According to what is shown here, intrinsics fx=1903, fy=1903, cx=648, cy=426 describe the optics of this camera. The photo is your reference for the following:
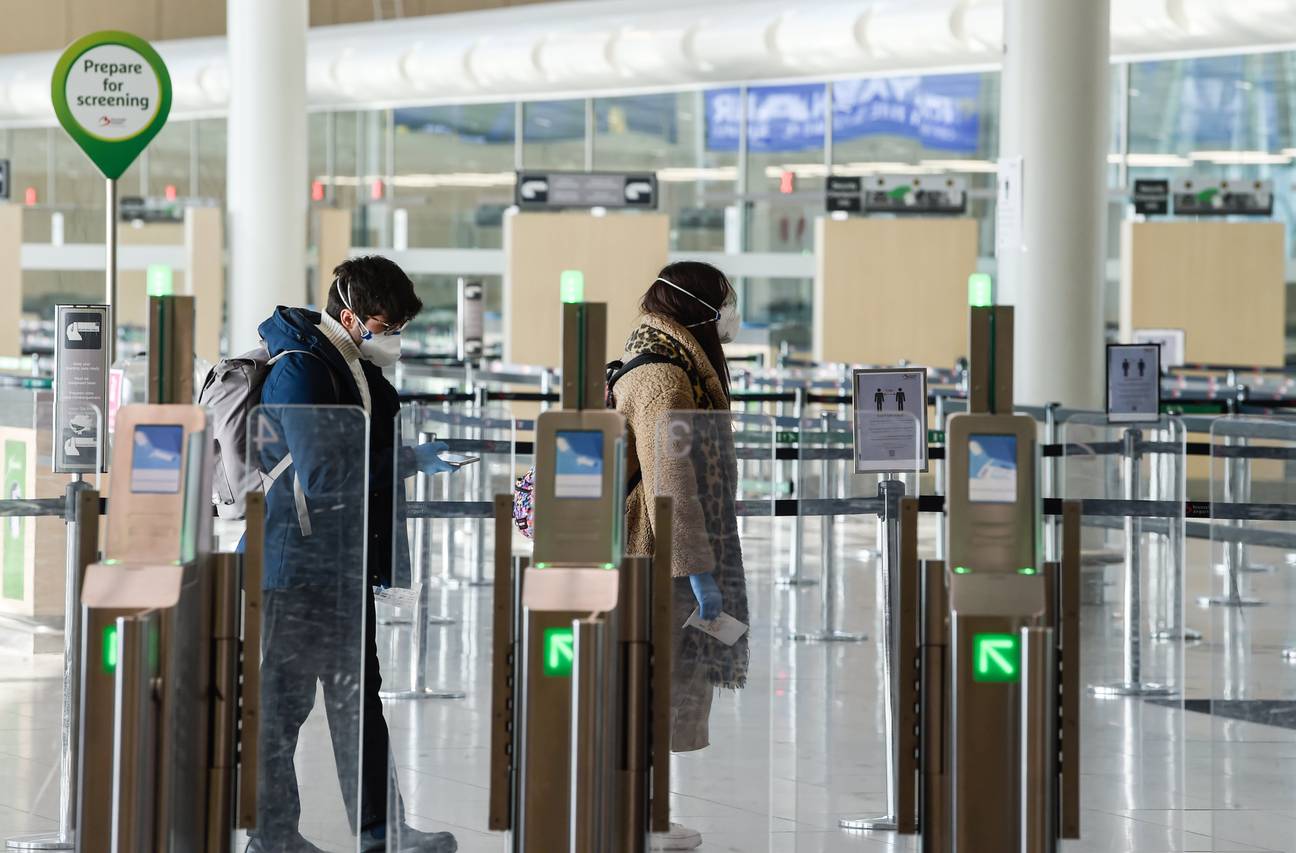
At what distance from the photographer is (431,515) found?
5.98 m

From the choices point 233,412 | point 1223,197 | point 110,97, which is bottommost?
point 233,412

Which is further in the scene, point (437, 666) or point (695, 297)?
point (437, 666)

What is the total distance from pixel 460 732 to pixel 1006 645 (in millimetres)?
2996

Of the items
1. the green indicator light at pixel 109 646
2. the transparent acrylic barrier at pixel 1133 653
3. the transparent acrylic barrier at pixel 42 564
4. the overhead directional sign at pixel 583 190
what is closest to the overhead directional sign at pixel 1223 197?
the overhead directional sign at pixel 583 190

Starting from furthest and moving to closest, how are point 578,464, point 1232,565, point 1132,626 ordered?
1. point 1132,626
2. point 1232,565
3. point 578,464

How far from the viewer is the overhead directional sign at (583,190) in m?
15.6

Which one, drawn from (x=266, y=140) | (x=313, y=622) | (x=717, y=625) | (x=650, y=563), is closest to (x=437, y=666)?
(x=717, y=625)

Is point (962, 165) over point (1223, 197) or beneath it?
over

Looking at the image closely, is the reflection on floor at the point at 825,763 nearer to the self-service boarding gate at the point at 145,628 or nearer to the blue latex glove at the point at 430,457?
the self-service boarding gate at the point at 145,628

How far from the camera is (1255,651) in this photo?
5574 millimetres

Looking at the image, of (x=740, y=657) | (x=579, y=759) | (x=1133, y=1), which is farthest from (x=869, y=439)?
(x=1133, y=1)

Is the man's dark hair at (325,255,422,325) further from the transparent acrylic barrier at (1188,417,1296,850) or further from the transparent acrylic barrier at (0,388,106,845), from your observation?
the transparent acrylic barrier at (1188,417,1296,850)

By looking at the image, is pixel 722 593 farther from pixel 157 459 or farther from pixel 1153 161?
pixel 1153 161

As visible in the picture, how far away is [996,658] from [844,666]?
3964 mm
